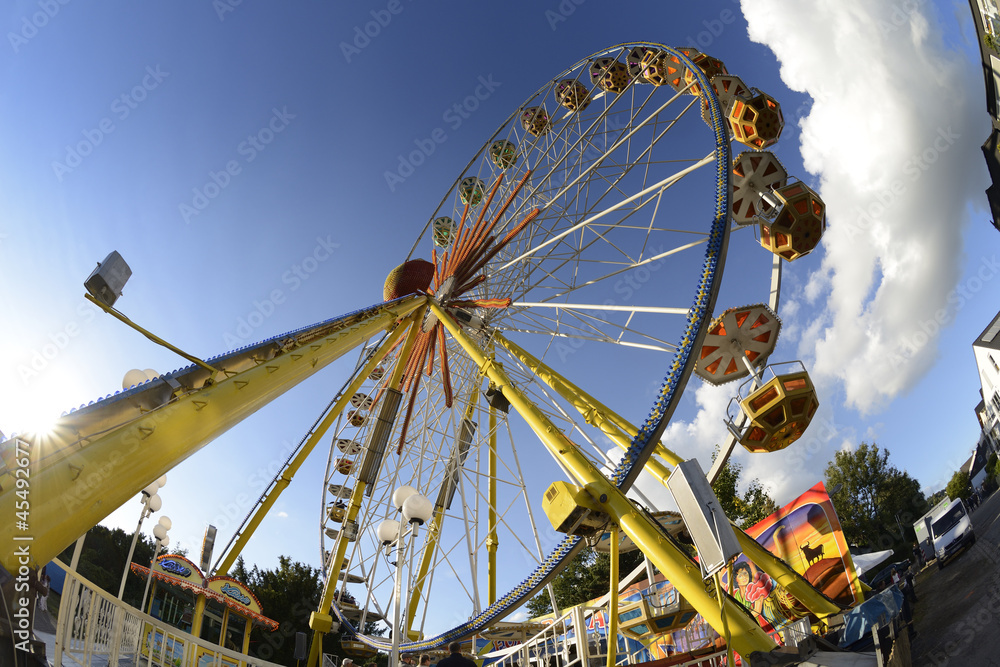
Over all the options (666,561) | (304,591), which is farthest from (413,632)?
(304,591)

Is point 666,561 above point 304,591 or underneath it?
underneath

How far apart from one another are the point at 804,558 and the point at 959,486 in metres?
30.8

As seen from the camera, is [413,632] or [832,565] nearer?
[832,565]

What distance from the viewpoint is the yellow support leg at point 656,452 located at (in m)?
7.79

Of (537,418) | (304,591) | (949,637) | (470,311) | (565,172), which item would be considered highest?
(565,172)

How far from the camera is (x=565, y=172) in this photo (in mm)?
12523

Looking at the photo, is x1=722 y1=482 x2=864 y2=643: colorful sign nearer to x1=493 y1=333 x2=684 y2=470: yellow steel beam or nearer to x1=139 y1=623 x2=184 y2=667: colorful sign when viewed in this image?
x1=493 y1=333 x2=684 y2=470: yellow steel beam

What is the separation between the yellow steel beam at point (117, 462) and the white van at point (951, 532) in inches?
687

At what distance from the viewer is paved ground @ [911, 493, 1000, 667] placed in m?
7.06

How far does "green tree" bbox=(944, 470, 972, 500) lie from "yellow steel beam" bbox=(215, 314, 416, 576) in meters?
34.9

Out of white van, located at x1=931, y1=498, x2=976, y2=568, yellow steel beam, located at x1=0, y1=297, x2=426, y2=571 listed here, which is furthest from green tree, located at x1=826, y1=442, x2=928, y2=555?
yellow steel beam, located at x1=0, y1=297, x2=426, y2=571

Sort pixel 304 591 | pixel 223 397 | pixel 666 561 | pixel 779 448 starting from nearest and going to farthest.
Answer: pixel 223 397, pixel 666 561, pixel 779 448, pixel 304 591

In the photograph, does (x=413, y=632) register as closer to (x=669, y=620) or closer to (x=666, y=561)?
(x=669, y=620)

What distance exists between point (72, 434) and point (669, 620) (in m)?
8.34
